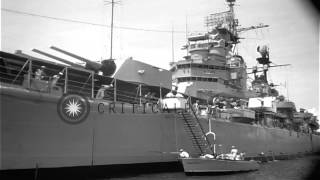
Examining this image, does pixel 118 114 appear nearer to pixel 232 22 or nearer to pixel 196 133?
pixel 196 133

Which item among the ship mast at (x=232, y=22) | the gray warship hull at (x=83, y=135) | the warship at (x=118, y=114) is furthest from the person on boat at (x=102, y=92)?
the ship mast at (x=232, y=22)

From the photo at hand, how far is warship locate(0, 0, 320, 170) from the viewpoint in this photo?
12.8 meters

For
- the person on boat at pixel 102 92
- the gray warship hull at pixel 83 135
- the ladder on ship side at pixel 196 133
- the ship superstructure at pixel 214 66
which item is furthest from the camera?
the ship superstructure at pixel 214 66

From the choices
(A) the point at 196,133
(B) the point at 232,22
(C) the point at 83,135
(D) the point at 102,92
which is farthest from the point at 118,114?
(B) the point at 232,22

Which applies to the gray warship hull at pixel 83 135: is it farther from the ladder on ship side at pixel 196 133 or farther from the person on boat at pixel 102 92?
the person on boat at pixel 102 92

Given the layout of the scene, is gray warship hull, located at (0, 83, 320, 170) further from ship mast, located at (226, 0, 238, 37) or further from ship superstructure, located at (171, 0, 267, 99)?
ship mast, located at (226, 0, 238, 37)

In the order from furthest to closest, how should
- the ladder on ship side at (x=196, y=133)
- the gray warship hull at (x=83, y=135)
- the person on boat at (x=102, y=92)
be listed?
1. the ladder on ship side at (x=196, y=133)
2. the person on boat at (x=102, y=92)
3. the gray warship hull at (x=83, y=135)

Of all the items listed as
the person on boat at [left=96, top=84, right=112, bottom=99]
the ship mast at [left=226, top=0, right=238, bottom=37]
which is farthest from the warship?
the ship mast at [left=226, top=0, right=238, bottom=37]

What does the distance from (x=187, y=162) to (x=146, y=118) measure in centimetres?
290

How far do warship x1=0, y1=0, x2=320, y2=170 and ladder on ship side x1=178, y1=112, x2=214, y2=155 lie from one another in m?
0.06

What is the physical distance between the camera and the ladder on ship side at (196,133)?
65.0 ft

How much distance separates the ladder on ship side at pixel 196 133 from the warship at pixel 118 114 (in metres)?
0.06

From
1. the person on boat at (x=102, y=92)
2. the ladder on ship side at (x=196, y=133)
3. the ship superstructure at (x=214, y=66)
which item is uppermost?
the ship superstructure at (x=214, y=66)

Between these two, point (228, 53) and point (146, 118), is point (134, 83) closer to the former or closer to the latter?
point (146, 118)
